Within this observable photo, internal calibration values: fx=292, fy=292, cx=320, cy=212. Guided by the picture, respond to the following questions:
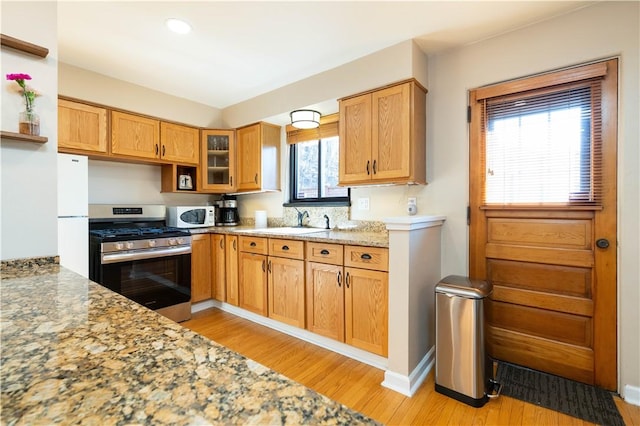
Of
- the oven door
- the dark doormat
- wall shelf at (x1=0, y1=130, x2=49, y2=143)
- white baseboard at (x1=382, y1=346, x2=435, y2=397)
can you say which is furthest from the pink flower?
the dark doormat

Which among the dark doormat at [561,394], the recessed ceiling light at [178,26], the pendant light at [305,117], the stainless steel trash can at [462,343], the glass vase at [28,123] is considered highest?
the recessed ceiling light at [178,26]

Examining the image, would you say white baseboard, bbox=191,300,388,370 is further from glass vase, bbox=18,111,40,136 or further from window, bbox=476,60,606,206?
glass vase, bbox=18,111,40,136

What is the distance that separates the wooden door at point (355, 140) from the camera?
2492mm

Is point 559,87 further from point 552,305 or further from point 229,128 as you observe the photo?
point 229,128

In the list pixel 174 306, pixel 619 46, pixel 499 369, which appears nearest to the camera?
pixel 619 46

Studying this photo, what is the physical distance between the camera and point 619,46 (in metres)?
1.81

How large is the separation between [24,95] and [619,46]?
10.8 feet

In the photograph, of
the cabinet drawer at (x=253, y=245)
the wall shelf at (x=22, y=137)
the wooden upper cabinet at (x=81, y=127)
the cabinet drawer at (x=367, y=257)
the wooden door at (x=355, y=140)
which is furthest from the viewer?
the cabinet drawer at (x=253, y=245)

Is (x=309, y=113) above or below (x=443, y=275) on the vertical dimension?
above

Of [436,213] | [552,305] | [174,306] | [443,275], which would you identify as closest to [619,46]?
[436,213]

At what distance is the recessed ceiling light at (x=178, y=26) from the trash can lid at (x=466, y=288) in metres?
2.57

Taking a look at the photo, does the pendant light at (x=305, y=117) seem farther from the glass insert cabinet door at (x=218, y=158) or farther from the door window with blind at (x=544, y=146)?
the door window with blind at (x=544, y=146)

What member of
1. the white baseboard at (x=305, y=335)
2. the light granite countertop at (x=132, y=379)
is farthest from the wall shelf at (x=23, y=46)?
the white baseboard at (x=305, y=335)

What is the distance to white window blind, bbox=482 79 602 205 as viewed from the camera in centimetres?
190
